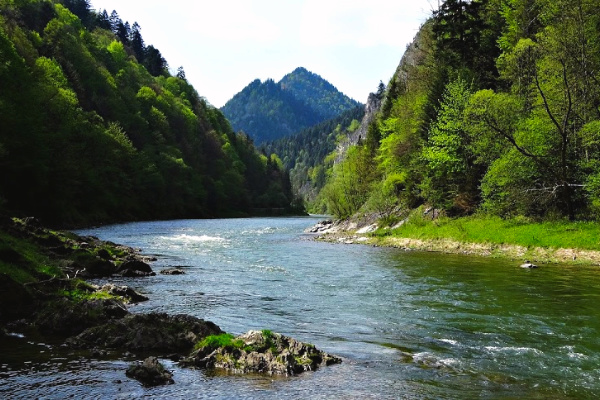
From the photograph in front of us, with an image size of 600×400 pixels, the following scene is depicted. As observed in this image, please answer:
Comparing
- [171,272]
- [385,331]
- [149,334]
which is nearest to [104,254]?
[171,272]

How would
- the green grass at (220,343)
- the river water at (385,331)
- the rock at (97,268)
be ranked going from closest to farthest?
the river water at (385,331)
the green grass at (220,343)
the rock at (97,268)

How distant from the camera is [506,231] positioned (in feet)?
127

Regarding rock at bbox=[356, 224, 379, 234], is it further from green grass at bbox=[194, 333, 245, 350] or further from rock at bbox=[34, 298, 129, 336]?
green grass at bbox=[194, 333, 245, 350]

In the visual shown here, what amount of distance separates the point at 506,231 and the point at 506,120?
10.2 metres

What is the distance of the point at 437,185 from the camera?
52.1m

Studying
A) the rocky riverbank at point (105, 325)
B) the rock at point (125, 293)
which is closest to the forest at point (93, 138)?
the rock at point (125, 293)

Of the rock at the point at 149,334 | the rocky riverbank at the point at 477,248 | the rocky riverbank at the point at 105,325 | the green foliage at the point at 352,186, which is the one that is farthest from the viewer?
the green foliage at the point at 352,186

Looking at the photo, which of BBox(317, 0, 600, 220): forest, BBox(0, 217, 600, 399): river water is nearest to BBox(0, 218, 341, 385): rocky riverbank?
BBox(0, 217, 600, 399): river water

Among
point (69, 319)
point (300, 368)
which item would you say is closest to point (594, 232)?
point (300, 368)

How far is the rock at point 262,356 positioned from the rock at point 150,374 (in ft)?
4.02

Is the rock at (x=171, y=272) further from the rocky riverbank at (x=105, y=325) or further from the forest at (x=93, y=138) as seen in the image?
the forest at (x=93, y=138)

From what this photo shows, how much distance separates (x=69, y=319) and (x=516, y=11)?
58.1m

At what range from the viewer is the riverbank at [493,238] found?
106ft

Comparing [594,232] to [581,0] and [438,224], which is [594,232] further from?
[581,0]
